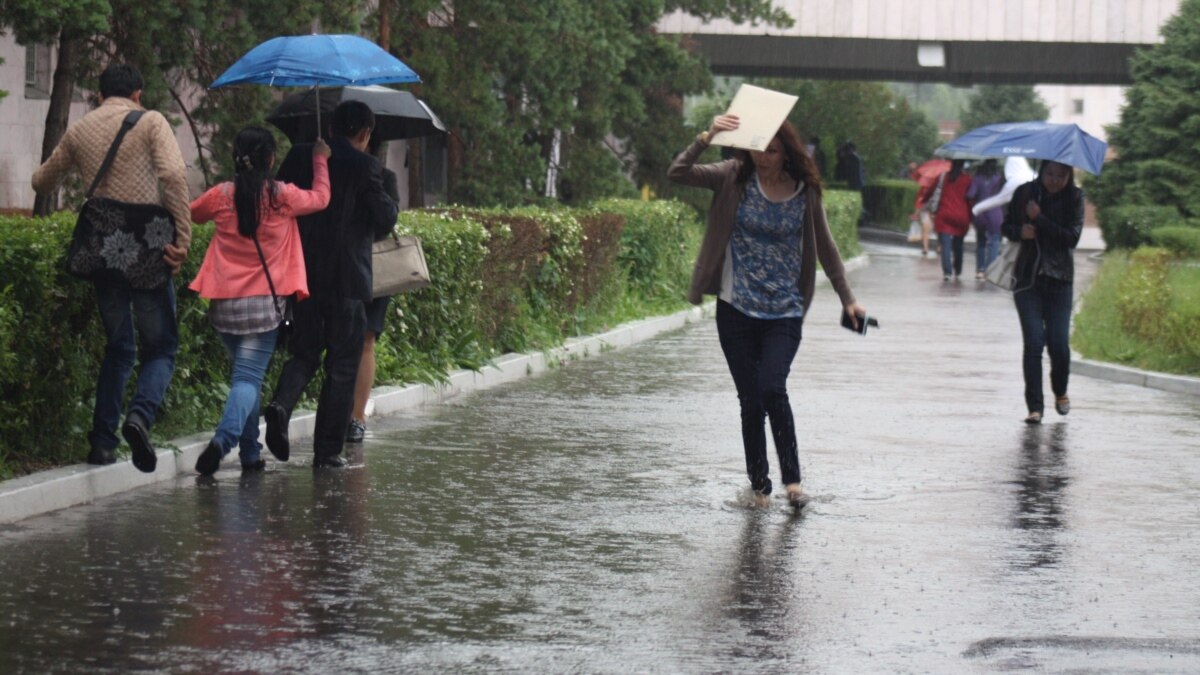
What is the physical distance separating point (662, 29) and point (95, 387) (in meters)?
32.7

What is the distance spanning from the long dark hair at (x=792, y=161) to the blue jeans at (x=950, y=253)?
74.0 ft

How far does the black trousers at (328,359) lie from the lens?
33.3 feet

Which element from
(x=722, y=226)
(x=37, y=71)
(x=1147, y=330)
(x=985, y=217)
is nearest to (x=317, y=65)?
(x=722, y=226)

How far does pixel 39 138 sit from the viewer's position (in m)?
22.7

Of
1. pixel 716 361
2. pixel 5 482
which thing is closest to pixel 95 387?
pixel 5 482

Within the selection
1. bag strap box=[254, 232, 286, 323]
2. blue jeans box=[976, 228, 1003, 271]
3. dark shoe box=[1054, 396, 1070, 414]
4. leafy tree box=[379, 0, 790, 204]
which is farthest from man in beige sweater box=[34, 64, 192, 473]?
blue jeans box=[976, 228, 1003, 271]

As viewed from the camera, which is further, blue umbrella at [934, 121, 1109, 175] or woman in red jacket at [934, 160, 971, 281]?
woman in red jacket at [934, 160, 971, 281]

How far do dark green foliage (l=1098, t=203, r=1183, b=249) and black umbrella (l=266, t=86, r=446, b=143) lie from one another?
25.7m

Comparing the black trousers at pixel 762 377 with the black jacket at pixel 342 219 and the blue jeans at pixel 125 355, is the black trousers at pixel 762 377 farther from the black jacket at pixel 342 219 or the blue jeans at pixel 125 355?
the blue jeans at pixel 125 355

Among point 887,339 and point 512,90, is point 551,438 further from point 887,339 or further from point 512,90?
point 512,90

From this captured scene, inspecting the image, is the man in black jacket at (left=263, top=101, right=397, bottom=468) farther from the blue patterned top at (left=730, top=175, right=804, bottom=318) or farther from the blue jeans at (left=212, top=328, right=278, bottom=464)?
the blue patterned top at (left=730, top=175, right=804, bottom=318)

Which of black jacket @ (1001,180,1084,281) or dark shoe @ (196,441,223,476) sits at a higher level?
black jacket @ (1001,180,1084,281)

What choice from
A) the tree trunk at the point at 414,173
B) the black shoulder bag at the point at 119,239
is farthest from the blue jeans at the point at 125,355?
the tree trunk at the point at 414,173

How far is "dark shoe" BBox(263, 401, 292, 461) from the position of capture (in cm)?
994
